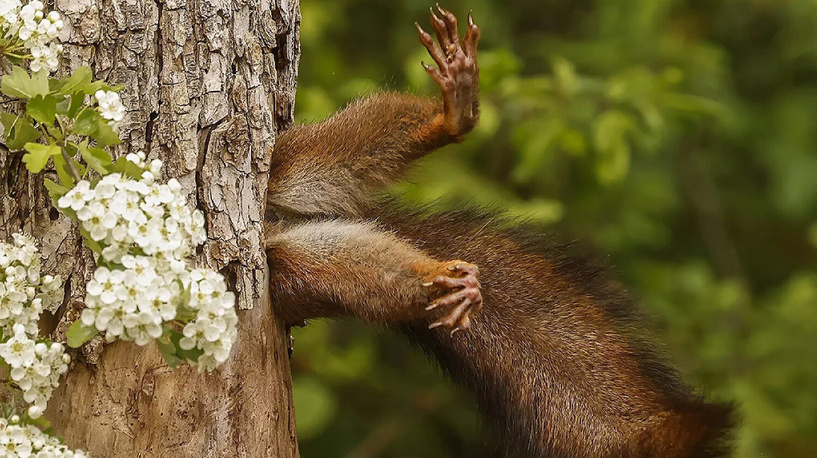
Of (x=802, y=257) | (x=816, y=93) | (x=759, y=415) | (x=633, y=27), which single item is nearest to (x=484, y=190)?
(x=633, y=27)

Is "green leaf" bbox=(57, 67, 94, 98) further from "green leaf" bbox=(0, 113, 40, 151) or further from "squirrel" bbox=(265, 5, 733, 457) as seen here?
"squirrel" bbox=(265, 5, 733, 457)

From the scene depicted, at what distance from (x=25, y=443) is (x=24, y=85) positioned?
60 cm

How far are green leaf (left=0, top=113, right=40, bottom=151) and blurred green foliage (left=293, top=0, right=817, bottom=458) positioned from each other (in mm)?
1817

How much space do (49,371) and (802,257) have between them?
15.1ft

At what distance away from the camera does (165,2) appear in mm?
1827

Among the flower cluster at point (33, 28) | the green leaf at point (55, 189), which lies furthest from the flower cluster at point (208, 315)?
the flower cluster at point (33, 28)

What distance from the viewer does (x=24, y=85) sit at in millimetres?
1548

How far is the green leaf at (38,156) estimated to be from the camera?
1.44m

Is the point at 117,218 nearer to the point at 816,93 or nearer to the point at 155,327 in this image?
the point at 155,327

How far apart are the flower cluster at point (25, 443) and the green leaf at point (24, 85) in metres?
0.55

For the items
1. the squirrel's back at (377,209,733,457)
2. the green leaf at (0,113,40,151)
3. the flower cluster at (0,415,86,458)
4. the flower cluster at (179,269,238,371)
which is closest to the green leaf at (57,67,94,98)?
the green leaf at (0,113,40,151)

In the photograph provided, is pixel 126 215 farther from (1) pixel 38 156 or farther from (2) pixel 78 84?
(2) pixel 78 84

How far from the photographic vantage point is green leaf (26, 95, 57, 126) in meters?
1.52

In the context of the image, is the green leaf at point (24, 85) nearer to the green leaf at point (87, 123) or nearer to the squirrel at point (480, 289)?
the green leaf at point (87, 123)
